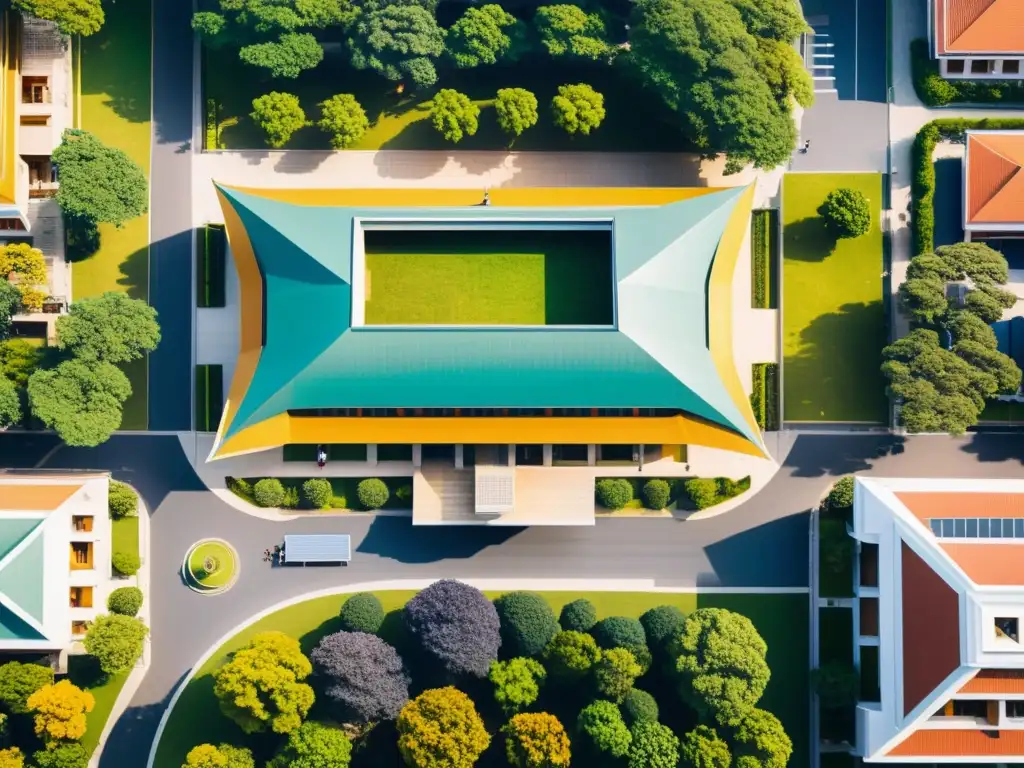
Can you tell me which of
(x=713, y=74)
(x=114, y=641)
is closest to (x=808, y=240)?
(x=713, y=74)

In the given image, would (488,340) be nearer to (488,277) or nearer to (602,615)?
(488,277)

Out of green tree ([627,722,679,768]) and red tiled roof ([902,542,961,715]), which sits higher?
red tiled roof ([902,542,961,715])

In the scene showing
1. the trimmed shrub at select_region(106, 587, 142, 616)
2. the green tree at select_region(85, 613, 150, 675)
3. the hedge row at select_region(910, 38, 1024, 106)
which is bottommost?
the green tree at select_region(85, 613, 150, 675)

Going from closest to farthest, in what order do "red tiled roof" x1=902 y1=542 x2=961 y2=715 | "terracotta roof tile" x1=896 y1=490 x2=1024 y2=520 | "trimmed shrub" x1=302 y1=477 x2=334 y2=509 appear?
"red tiled roof" x1=902 y1=542 x2=961 y2=715 < "terracotta roof tile" x1=896 y1=490 x2=1024 y2=520 < "trimmed shrub" x1=302 y1=477 x2=334 y2=509

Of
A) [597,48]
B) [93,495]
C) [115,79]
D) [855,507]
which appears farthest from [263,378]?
[855,507]

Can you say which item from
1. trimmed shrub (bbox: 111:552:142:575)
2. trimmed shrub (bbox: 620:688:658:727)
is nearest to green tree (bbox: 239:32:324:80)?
trimmed shrub (bbox: 111:552:142:575)

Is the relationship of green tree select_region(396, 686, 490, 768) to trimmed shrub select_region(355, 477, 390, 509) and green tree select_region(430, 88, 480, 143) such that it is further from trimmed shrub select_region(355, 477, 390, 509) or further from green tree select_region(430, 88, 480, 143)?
green tree select_region(430, 88, 480, 143)

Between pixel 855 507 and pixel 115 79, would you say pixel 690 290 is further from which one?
pixel 115 79
